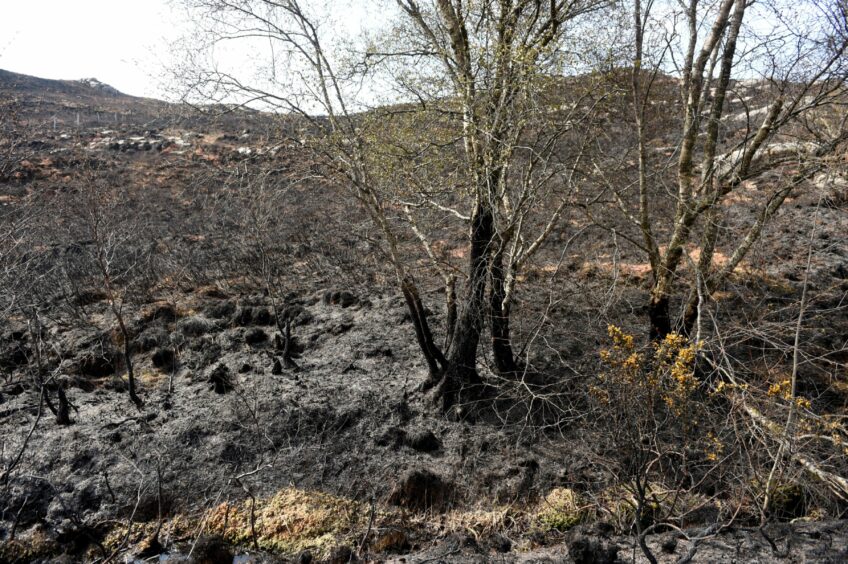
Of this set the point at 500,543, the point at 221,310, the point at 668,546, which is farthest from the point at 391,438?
the point at 221,310

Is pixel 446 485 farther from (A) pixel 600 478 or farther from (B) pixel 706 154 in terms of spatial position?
(B) pixel 706 154

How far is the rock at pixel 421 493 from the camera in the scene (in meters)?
5.39

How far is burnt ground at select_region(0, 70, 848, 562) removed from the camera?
4895 mm

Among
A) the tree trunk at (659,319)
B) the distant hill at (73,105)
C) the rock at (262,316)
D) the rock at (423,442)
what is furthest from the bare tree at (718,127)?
the distant hill at (73,105)

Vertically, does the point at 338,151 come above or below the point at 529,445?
above

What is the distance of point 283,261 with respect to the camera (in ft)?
47.4

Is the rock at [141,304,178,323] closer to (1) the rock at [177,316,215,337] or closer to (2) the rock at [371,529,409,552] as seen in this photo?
(1) the rock at [177,316,215,337]

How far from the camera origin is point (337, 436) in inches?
251

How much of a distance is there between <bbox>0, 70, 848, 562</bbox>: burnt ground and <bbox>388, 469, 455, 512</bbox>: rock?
0.05 feet

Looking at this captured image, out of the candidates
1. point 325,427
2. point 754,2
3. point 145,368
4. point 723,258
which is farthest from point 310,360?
point 723,258

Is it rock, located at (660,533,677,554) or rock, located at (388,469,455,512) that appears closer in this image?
rock, located at (660,533,677,554)

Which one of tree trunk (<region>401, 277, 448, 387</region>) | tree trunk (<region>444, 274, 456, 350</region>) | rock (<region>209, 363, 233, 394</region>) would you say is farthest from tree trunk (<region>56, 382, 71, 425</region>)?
tree trunk (<region>444, 274, 456, 350</region>)

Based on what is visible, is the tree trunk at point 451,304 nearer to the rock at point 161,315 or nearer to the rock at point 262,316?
the rock at point 262,316

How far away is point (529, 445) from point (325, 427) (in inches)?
96.6
